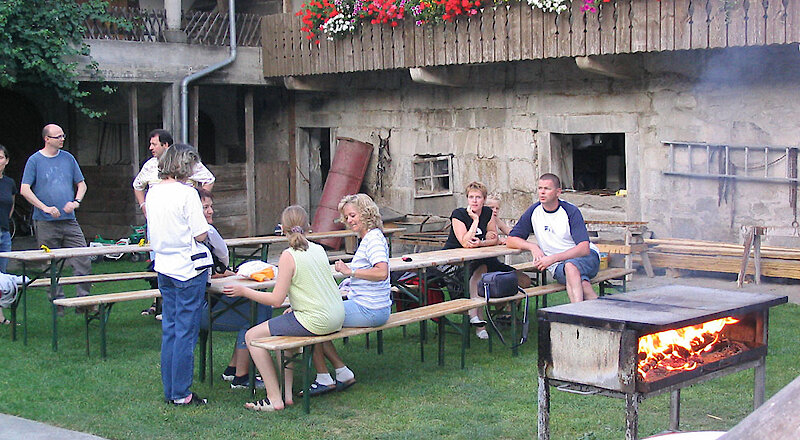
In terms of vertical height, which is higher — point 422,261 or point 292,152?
point 292,152

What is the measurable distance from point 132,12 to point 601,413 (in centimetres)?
1043

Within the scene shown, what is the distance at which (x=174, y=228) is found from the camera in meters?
6.17

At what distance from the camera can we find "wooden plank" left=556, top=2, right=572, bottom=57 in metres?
11.2

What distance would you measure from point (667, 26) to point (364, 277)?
5514 mm

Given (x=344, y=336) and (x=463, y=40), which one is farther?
(x=463, y=40)

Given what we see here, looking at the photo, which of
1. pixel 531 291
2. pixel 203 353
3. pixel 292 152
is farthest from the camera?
pixel 292 152

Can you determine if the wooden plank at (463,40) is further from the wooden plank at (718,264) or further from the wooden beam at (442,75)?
the wooden plank at (718,264)

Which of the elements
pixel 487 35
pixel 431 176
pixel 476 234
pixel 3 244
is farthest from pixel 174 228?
pixel 431 176

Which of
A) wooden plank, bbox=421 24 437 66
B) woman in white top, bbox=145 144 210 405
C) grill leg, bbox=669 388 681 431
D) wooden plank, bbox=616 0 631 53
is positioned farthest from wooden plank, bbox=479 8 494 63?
grill leg, bbox=669 388 681 431

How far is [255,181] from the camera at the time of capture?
1633cm

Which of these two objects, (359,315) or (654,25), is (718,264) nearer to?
(654,25)

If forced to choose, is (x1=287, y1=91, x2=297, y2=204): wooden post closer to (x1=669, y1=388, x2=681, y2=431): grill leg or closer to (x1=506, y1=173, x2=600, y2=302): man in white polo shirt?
(x1=506, y1=173, x2=600, y2=302): man in white polo shirt

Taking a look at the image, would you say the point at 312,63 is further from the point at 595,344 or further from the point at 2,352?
the point at 595,344

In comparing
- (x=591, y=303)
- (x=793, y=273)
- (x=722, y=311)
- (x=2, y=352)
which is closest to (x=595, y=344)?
(x=591, y=303)
